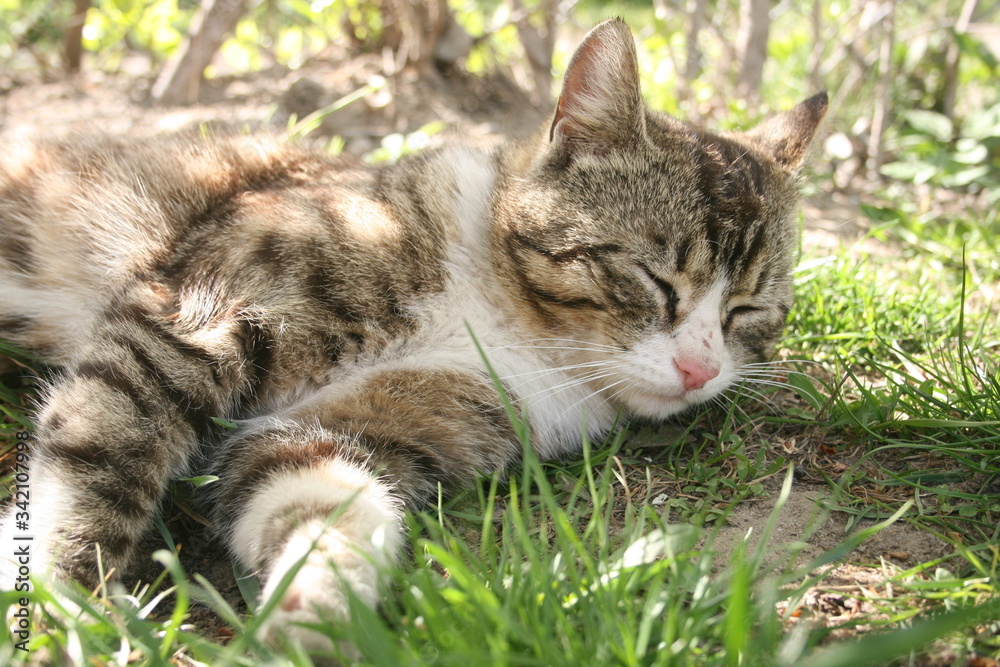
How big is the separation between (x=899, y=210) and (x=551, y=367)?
267 cm

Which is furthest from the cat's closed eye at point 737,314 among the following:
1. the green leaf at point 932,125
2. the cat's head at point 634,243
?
the green leaf at point 932,125

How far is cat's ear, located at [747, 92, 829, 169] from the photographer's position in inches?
100

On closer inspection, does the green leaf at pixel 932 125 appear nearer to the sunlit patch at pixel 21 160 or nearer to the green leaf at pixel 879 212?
the green leaf at pixel 879 212

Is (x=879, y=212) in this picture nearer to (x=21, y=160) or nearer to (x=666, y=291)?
(x=666, y=291)

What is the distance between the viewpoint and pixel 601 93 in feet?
7.20

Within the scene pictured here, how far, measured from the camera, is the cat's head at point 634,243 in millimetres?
2096

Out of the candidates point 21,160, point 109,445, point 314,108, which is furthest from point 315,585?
point 314,108

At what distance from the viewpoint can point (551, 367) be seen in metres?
2.25

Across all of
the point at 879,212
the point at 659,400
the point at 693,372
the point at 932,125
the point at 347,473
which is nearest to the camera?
the point at 347,473

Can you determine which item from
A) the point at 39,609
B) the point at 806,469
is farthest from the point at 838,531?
the point at 39,609

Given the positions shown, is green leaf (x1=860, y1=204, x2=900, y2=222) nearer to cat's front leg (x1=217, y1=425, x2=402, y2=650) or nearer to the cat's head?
the cat's head

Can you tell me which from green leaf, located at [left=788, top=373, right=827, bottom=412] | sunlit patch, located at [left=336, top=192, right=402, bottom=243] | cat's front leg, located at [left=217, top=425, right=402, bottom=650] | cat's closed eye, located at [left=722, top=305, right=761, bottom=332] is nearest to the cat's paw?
cat's front leg, located at [left=217, top=425, right=402, bottom=650]

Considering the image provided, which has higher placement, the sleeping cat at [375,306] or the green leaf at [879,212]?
the sleeping cat at [375,306]

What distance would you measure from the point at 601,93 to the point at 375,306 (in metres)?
0.96
